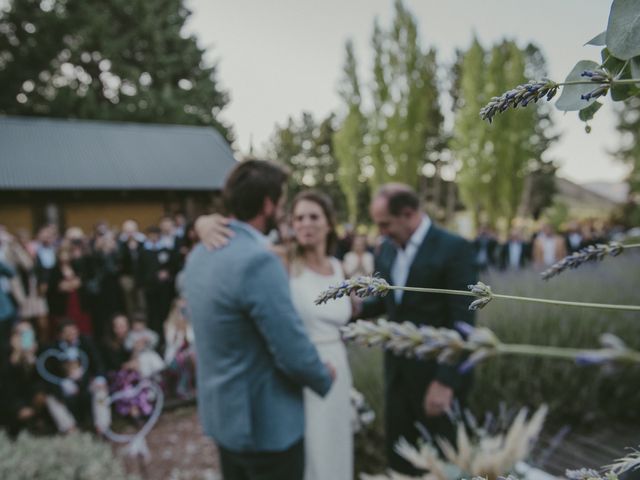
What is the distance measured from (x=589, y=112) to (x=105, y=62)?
33.9m

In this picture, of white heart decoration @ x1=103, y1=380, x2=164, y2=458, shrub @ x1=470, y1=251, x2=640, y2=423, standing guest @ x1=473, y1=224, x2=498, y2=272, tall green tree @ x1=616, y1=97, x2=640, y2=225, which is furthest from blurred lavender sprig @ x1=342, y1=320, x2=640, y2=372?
tall green tree @ x1=616, y1=97, x2=640, y2=225

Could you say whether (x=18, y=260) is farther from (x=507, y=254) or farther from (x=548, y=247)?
(x=507, y=254)

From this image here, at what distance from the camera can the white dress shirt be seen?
265 cm

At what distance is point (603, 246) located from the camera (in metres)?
0.44

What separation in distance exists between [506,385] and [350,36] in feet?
95.6

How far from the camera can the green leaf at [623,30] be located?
0.38 meters

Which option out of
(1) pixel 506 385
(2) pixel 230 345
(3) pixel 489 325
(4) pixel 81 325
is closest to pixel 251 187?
(2) pixel 230 345

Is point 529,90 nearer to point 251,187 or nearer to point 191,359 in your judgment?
point 251,187

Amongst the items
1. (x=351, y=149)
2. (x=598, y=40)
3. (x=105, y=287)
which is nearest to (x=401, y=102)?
(x=351, y=149)

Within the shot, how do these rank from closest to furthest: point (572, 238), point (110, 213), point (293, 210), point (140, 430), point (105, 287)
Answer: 1. point (293, 210)
2. point (140, 430)
3. point (105, 287)
4. point (572, 238)
5. point (110, 213)

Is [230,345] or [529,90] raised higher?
[529,90]

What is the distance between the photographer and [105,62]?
2978 centimetres

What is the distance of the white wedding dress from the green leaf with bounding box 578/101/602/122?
2255 millimetres

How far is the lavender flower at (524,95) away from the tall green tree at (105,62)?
29.3 m
